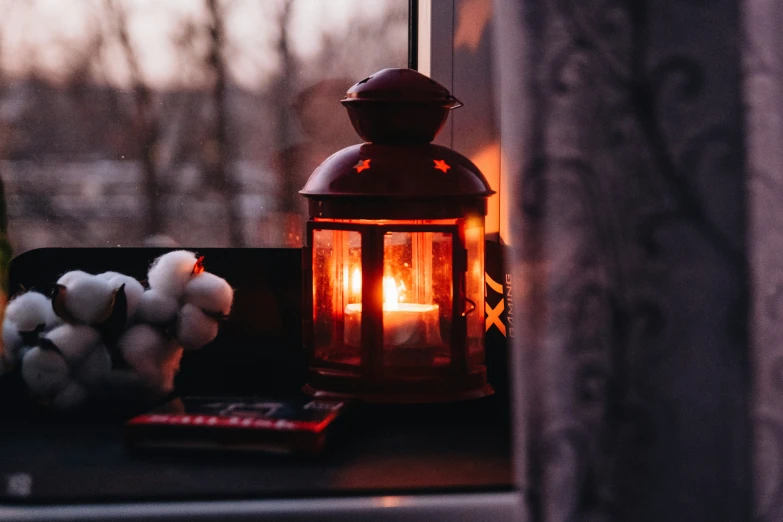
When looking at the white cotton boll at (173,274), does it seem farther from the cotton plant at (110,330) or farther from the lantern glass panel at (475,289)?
the lantern glass panel at (475,289)

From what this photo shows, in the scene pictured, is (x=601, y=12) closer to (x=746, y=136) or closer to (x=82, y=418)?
(x=746, y=136)

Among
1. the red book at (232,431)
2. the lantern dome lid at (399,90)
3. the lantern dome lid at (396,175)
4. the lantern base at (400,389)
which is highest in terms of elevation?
the lantern dome lid at (399,90)

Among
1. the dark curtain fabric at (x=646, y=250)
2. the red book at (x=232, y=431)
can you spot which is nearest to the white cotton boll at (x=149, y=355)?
the red book at (x=232, y=431)

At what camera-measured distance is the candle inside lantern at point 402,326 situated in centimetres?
104

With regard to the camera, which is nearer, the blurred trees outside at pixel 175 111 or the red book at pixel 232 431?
the red book at pixel 232 431

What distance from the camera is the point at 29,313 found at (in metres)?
1.04

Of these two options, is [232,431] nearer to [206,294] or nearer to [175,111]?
[206,294]

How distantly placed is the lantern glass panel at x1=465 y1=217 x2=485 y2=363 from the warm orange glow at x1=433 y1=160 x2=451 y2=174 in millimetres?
79

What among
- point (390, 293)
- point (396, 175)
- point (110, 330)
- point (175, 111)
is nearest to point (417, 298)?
point (390, 293)

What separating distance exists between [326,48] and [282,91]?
10cm

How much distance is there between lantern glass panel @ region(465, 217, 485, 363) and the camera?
1.08 metres

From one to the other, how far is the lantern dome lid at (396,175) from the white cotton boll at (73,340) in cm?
31

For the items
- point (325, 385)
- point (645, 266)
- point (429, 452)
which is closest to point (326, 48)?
point (325, 385)

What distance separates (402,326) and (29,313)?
1.49ft
